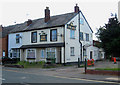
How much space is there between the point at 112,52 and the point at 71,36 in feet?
65.9

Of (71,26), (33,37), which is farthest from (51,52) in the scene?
(33,37)

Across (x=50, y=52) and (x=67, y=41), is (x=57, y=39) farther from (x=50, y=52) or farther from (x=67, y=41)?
(x=50, y=52)

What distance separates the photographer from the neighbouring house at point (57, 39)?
92.1 feet

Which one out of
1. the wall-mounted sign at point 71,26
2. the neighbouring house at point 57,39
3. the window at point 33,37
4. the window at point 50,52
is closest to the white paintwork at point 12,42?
the neighbouring house at point 57,39

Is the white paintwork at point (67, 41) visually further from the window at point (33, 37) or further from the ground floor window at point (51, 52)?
the window at point (33, 37)

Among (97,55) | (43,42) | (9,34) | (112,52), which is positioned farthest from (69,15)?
(112,52)

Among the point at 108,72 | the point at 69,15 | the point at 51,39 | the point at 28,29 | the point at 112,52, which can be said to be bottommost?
the point at 108,72

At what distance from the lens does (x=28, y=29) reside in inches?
1305

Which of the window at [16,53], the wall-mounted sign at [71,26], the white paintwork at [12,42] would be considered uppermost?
the wall-mounted sign at [71,26]

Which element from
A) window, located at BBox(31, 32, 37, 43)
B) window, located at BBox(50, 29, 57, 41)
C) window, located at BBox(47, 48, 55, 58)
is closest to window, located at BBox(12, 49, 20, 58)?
window, located at BBox(31, 32, 37, 43)

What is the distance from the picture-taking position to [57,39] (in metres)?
28.5

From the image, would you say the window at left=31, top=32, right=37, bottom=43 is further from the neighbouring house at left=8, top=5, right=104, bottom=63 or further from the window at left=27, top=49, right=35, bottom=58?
the window at left=27, top=49, right=35, bottom=58

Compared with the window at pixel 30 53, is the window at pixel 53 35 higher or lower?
higher

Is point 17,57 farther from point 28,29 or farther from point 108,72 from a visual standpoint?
point 108,72
